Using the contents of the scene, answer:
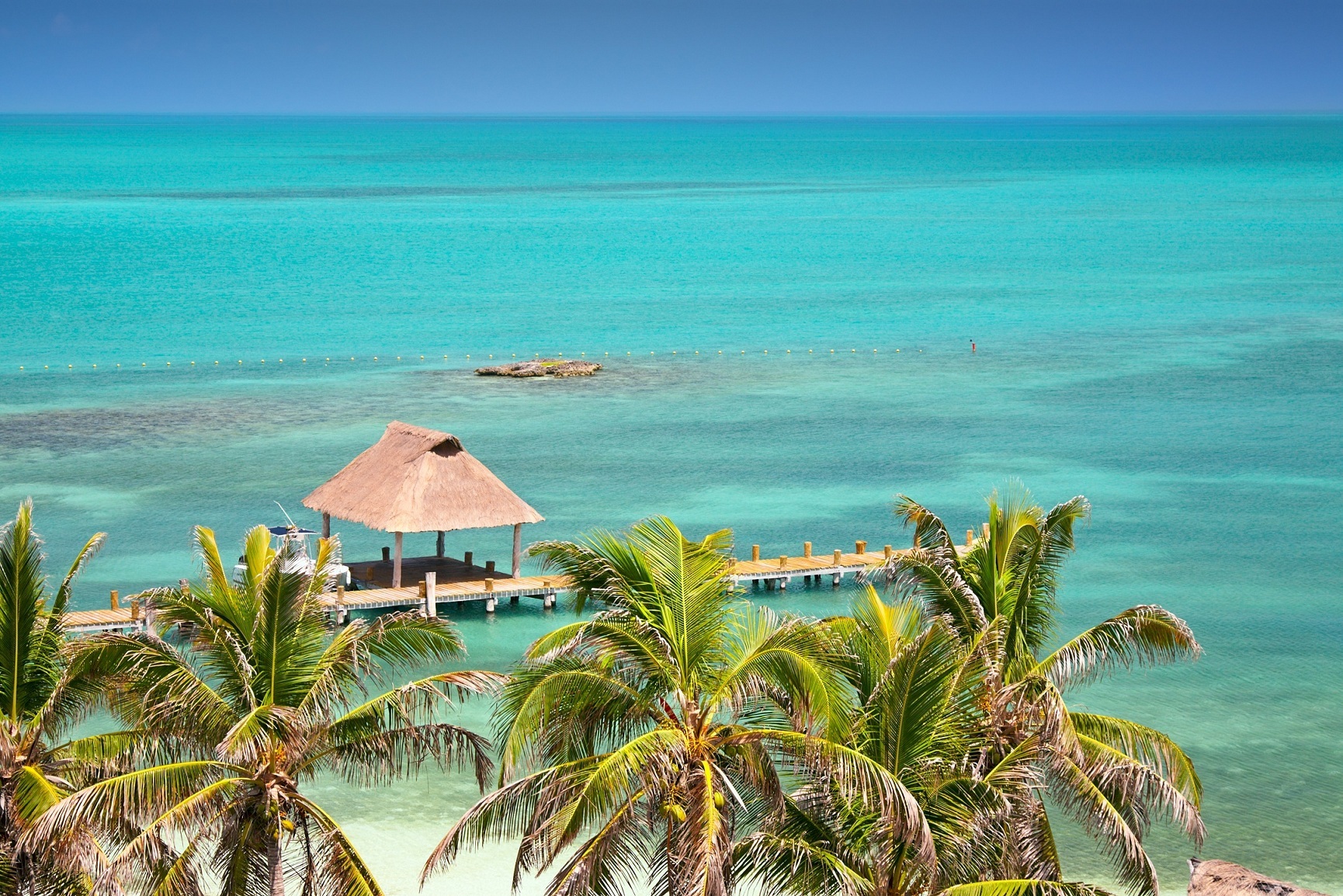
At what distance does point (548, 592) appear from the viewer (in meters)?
30.8

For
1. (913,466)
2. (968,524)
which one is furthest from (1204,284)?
(968,524)

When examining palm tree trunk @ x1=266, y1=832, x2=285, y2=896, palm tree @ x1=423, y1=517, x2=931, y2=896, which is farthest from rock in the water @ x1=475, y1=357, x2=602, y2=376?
palm tree trunk @ x1=266, y1=832, x2=285, y2=896

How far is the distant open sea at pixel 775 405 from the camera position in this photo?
2852 cm

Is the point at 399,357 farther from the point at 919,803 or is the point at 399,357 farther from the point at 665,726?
the point at 919,803

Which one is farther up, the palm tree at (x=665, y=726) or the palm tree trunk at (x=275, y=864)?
the palm tree at (x=665, y=726)

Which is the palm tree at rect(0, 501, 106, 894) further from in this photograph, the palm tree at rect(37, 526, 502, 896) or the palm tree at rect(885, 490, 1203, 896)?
the palm tree at rect(885, 490, 1203, 896)

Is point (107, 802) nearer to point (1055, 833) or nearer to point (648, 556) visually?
point (648, 556)

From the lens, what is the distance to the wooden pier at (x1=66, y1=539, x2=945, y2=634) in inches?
1128

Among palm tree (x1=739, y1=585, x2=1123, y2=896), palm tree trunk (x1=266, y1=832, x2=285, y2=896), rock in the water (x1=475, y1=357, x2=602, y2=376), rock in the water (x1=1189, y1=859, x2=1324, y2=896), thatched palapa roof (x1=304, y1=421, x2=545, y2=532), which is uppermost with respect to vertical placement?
rock in the water (x1=475, y1=357, x2=602, y2=376)

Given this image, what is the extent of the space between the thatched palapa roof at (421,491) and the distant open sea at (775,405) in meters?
1.78

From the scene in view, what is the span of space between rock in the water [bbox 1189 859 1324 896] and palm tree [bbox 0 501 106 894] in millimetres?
10660

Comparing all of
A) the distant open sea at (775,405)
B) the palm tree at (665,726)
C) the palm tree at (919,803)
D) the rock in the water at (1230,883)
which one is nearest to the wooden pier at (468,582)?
the distant open sea at (775,405)

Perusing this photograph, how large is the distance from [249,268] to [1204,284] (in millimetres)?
48867

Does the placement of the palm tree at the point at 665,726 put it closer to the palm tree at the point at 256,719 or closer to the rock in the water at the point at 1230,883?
the palm tree at the point at 256,719
